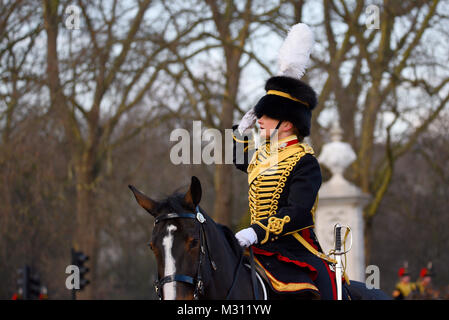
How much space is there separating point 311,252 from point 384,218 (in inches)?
1041

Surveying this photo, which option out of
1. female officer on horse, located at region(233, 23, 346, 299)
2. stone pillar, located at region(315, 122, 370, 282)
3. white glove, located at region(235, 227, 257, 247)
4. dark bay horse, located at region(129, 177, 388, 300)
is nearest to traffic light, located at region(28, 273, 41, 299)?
stone pillar, located at region(315, 122, 370, 282)

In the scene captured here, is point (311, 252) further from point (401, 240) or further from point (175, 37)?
point (401, 240)

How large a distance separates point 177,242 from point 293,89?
160 cm

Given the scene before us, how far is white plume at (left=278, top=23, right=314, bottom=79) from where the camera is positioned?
527cm

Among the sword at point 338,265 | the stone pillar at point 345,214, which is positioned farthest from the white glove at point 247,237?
the stone pillar at point 345,214

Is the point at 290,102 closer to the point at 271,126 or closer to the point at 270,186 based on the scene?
the point at 271,126

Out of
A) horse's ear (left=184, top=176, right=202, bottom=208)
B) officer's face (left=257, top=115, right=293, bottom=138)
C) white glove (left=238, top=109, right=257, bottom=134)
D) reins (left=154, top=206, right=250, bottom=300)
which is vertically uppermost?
white glove (left=238, top=109, right=257, bottom=134)

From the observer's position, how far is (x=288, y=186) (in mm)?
4984

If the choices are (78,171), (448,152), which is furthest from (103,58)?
(448,152)

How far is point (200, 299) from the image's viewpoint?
13.4 feet

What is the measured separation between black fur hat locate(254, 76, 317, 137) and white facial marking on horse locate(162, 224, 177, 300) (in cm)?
143

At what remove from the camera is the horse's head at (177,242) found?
395 centimetres

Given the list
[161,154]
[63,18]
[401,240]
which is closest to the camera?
[63,18]

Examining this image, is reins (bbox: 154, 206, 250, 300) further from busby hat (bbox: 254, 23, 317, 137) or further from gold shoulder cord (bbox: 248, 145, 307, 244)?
busby hat (bbox: 254, 23, 317, 137)
